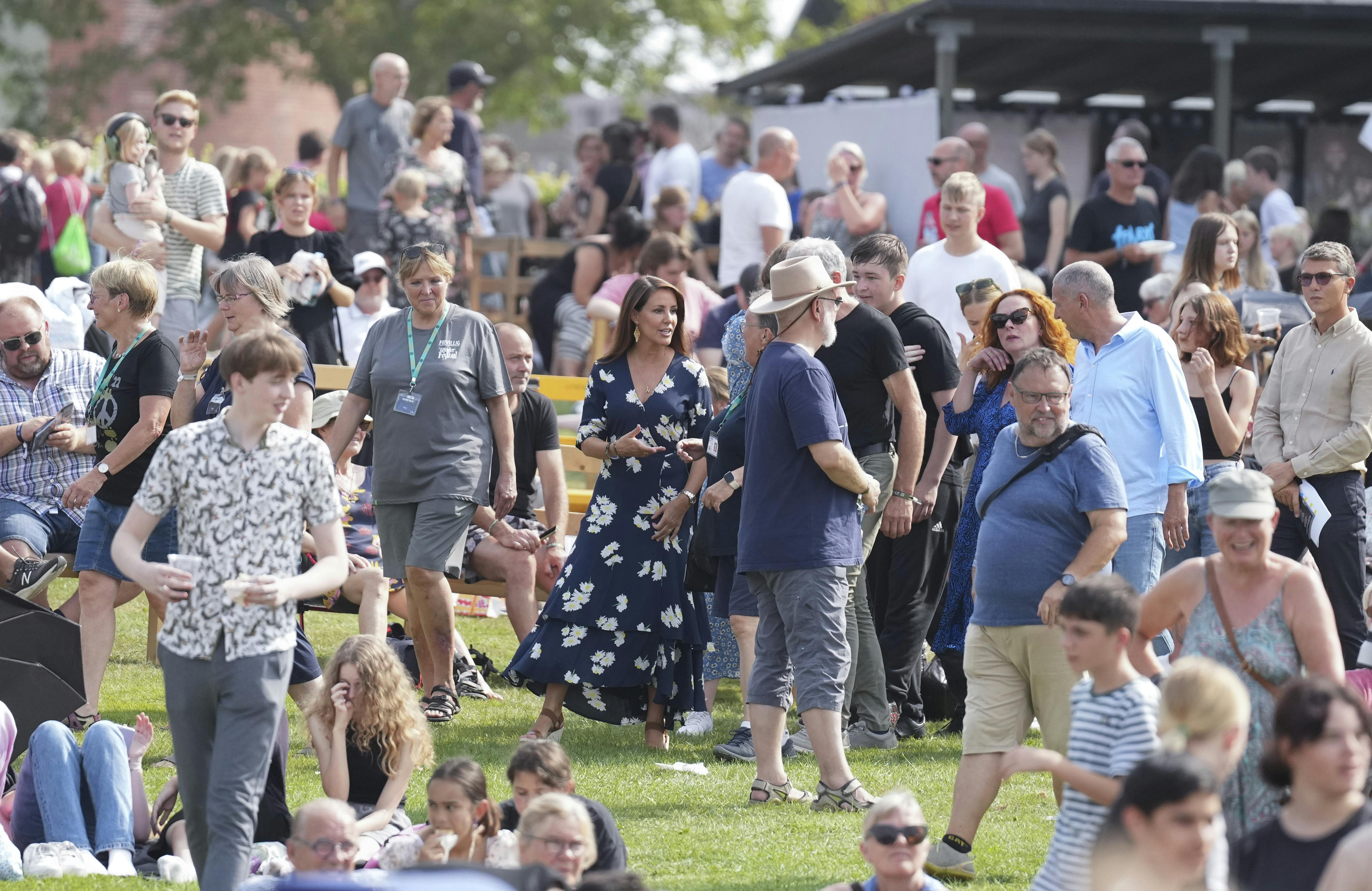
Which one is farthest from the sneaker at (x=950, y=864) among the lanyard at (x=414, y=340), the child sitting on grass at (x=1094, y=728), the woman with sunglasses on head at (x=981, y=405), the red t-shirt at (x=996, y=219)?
the red t-shirt at (x=996, y=219)

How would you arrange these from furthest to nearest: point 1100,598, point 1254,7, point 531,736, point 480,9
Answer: point 480,9
point 1254,7
point 531,736
point 1100,598

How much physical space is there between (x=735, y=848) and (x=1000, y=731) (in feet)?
3.40

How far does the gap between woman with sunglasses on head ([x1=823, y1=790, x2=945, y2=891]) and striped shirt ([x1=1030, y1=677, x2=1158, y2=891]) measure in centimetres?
31

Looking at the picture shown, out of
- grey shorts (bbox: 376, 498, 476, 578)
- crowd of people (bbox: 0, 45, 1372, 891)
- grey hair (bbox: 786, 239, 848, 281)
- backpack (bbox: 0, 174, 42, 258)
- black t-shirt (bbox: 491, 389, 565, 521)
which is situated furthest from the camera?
backpack (bbox: 0, 174, 42, 258)

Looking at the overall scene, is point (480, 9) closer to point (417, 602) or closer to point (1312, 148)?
point (1312, 148)

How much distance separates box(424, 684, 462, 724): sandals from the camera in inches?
317

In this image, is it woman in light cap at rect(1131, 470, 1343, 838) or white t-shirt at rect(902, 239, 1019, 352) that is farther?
white t-shirt at rect(902, 239, 1019, 352)

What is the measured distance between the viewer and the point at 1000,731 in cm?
578

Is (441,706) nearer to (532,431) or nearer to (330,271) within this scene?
(532,431)

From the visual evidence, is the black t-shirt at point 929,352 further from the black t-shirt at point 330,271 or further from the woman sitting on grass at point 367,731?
the black t-shirt at point 330,271

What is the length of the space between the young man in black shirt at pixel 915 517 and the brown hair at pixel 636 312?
790 millimetres

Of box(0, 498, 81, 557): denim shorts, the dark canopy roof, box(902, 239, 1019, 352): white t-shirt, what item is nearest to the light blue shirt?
Answer: box(902, 239, 1019, 352): white t-shirt

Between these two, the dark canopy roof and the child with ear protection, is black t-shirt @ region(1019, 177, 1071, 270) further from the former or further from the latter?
the child with ear protection

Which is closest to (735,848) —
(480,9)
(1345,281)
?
(1345,281)
